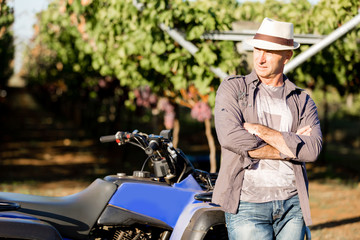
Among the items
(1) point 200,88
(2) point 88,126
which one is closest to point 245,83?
(1) point 200,88

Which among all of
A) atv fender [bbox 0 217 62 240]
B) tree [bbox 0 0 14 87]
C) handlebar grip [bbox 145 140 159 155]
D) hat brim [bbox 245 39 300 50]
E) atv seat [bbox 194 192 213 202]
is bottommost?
atv fender [bbox 0 217 62 240]

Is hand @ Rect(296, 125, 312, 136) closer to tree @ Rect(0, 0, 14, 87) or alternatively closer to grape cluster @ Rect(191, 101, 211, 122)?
tree @ Rect(0, 0, 14, 87)

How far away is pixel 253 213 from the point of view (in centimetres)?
275

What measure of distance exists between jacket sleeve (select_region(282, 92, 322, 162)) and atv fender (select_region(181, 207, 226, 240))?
70 cm

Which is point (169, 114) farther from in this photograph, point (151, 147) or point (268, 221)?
point (268, 221)

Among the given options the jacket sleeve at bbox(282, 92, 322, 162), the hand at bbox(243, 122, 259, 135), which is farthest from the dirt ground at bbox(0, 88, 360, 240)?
the hand at bbox(243, 122, 259, 135)

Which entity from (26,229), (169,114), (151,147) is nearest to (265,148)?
(151,147)

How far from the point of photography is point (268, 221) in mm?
2785

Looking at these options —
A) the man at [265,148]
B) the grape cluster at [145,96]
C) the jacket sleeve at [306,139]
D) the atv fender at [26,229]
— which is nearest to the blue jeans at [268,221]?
the man at [265,148]

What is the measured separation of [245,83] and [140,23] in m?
4.13

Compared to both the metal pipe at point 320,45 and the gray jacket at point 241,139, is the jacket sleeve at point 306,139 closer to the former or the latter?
the gray jacket at point 241,139

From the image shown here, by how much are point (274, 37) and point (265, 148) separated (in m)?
0.65

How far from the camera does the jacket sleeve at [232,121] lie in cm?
278

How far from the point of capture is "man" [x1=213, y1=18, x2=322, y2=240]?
2762mm
